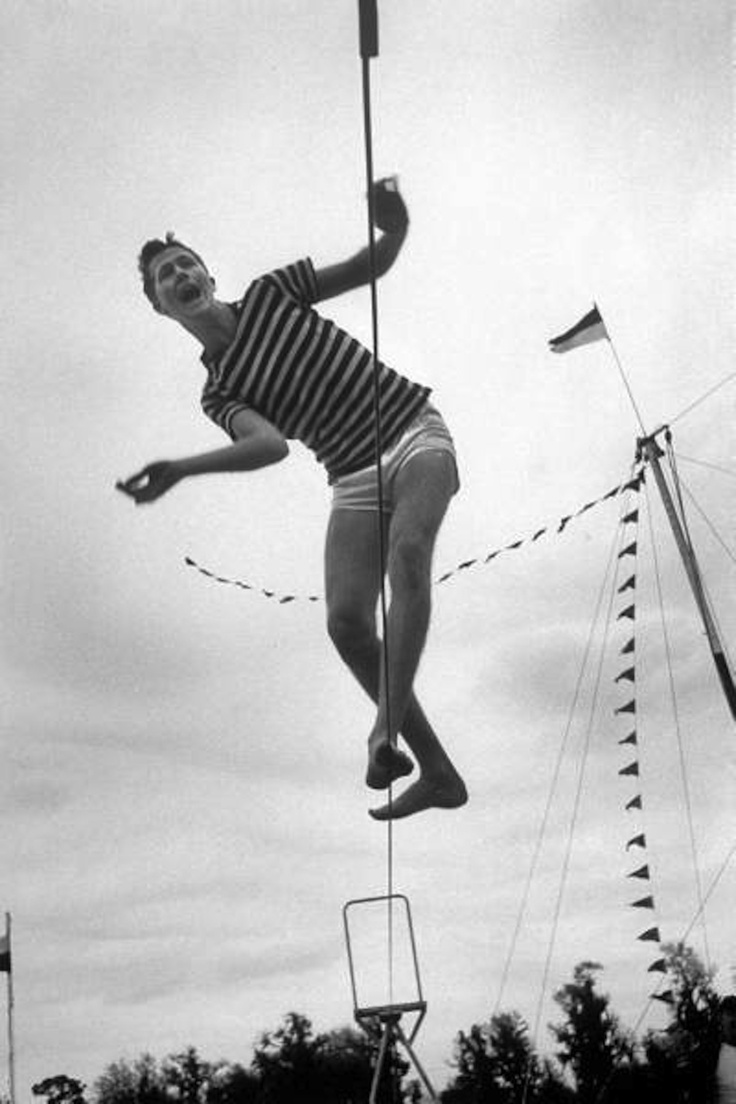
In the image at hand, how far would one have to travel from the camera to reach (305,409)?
4.28 metres

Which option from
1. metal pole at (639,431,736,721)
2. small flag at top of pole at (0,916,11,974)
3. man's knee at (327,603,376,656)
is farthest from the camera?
small flag at top of pole at (0,916,11,974)

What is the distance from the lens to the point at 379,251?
175 inches

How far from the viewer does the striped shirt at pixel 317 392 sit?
426 cm

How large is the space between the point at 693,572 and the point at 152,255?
40.0ft

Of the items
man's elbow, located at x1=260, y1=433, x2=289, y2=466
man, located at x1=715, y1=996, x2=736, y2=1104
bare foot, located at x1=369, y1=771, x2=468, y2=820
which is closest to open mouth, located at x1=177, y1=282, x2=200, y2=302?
man's elbow, located at x1=260, y1=433, x2=289, y2=466

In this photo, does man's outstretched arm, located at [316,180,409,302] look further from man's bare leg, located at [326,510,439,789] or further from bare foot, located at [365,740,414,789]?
bare foot, located at [365,740,414,789]

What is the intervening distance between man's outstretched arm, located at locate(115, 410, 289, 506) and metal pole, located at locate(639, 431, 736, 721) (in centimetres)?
1146

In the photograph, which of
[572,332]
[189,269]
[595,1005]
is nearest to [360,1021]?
[189,269]

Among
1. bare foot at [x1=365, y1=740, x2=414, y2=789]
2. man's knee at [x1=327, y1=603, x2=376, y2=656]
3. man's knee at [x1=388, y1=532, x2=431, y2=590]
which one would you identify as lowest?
bare foot at [x1=365, y1=740, x2=414, y2=789]

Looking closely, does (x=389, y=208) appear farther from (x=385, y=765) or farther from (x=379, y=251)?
(x=385, y=765)

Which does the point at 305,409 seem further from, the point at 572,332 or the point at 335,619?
the point at 572,332

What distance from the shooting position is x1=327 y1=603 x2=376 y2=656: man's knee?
4125 mm

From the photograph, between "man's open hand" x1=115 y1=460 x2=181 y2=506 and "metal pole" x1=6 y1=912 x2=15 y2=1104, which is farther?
"metal pole" x1=6 y1=912 x2=15 y2=1104

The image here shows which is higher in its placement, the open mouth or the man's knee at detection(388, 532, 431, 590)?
the open mouth
